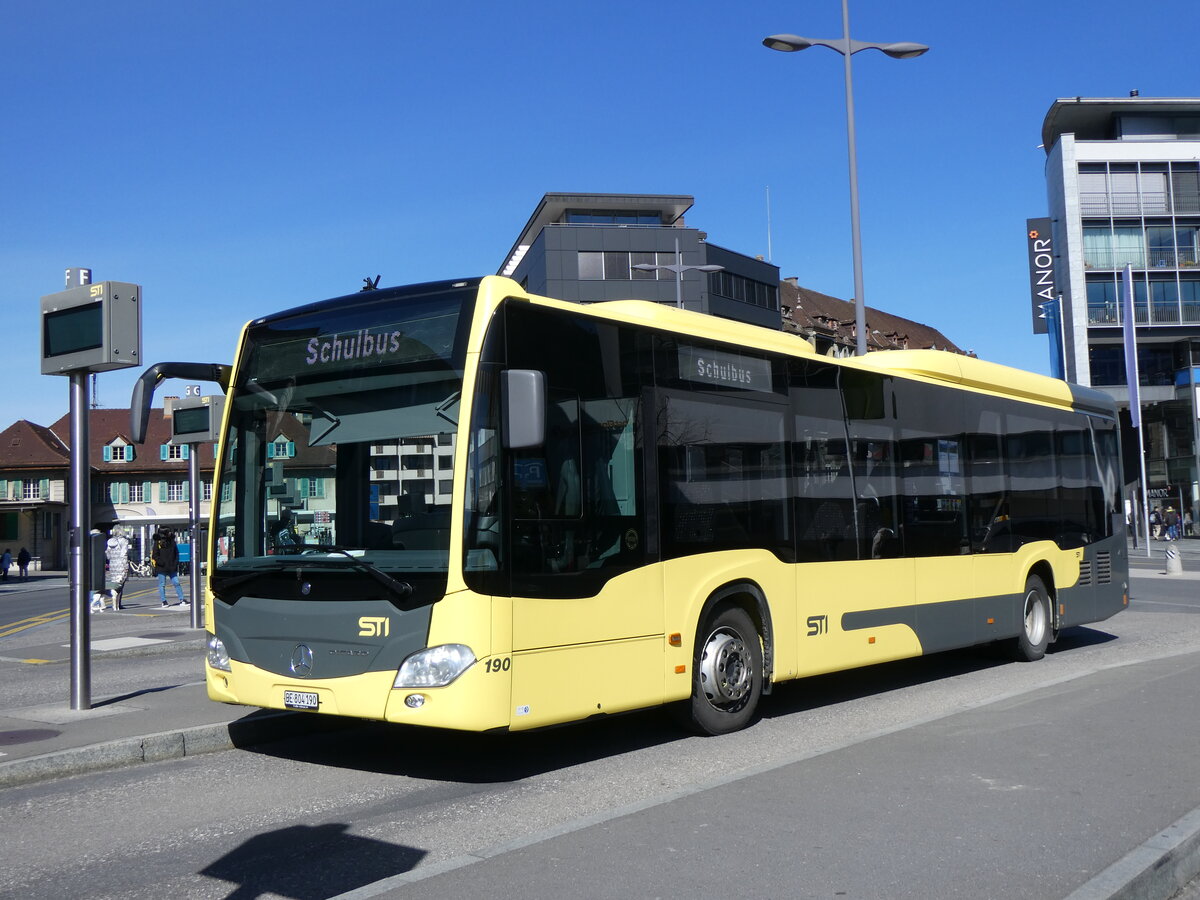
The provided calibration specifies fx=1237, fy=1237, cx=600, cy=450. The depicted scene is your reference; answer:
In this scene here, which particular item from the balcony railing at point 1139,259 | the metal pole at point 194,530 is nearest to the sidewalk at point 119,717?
the metal pole at point 194,530

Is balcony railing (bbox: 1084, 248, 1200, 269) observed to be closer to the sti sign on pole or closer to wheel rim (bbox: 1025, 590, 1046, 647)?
wheel rim (bbox: 1025, 590, 1046, 647)

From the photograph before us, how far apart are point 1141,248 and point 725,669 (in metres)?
62.9

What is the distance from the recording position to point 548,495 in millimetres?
7527

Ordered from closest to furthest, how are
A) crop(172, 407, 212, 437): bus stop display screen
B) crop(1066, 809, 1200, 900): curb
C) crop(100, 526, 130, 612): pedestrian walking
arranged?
crop(1066, 809, 1200, 900): curb
crop(172, 407, 212, 437): bus stop display screen
crop(100, 526, 130, 612): pedestrian walking

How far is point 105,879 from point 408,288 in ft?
12.7

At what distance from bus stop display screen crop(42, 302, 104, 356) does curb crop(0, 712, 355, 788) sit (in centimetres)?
323

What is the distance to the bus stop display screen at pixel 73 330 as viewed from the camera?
9.76 metres

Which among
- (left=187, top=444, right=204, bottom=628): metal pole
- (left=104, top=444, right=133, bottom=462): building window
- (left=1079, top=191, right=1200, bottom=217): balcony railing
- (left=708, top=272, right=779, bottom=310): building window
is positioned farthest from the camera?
(left=104, top=444, right=133, bottom=462): building window

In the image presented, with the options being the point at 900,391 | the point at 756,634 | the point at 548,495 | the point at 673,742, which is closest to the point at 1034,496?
the point at 900,391

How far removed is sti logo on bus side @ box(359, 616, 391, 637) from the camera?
Answer: 7.20m

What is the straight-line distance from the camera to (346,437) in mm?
7711

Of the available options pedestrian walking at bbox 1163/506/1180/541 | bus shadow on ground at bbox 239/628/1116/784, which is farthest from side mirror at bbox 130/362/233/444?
pedestrian walking at bbox 1163/506/1180/541

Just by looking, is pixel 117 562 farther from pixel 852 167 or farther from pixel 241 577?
pixel 241 577

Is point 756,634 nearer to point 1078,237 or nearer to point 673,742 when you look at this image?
point 673,742
